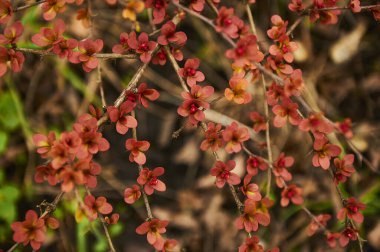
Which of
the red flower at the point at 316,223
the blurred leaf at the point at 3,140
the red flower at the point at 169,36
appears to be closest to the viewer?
the red flower at the point at 169,36

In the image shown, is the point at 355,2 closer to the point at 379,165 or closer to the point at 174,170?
the point at 379,165

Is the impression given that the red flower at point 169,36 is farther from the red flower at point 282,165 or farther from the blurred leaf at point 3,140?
the blurred leaf at point 3,140

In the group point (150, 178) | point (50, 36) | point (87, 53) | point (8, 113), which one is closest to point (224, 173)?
point (150, 178)

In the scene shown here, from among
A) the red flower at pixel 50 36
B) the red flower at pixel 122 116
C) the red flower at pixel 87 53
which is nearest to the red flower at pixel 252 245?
the red flower at pixel 122 116

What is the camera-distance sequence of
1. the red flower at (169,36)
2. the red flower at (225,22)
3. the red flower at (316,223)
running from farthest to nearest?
the red flower at (316,223)
the red flower at (169,36)
the red flower at (225,22)

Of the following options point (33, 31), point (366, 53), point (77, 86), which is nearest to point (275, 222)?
point (366, 53)

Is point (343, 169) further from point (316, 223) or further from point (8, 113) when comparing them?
point (8, 113)

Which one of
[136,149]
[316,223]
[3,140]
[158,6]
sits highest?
[158,6]
